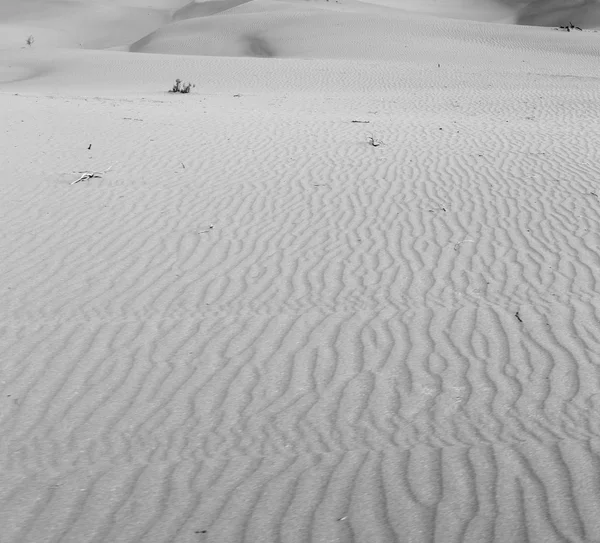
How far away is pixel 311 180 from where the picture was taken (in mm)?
8820

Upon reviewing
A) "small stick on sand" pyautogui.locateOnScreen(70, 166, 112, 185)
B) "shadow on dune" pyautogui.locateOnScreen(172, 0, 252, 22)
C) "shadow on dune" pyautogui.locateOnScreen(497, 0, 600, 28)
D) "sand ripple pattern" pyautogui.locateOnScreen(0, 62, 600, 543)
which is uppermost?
"shadow on dune" pyautogui.locateOnScreen(172, 0, 252, 22)

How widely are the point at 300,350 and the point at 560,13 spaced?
49.7m

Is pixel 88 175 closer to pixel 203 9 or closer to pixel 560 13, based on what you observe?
pixel 560 13

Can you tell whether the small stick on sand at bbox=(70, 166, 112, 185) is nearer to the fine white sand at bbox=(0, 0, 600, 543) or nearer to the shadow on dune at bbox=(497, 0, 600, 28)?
the fine white sand at bbox=(0, 0, 600, 543)

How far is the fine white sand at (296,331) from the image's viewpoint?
338 cm

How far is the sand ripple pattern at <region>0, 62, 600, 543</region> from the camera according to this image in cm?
336

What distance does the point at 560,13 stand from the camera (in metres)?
48.2

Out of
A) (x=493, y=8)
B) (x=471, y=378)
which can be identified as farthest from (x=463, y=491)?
(x=493, y=8)

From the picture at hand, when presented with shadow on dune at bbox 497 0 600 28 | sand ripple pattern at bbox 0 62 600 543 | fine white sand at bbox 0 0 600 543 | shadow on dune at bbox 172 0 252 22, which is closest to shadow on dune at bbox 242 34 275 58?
fine white sand at bbox 0 0 600 543

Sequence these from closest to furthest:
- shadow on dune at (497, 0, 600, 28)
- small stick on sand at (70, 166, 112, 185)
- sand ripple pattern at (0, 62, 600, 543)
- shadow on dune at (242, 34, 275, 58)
→ sand ripple pattern at (0, 62, 600, 543)
small stick on sand at (70, 166, 112, 185)
shadow on dune at (242, 34, 275, 58)
shadow on dune at (497, 0, 600, 28)

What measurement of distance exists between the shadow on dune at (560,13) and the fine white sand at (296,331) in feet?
121

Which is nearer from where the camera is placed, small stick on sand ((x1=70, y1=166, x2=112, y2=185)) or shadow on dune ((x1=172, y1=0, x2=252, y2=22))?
small stick on sand ((x1=70, y1=166, x2=112, y2=185))

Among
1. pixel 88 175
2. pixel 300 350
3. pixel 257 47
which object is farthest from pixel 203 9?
pixel 300 350

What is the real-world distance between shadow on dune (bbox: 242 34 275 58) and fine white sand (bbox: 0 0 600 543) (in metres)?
20.5
